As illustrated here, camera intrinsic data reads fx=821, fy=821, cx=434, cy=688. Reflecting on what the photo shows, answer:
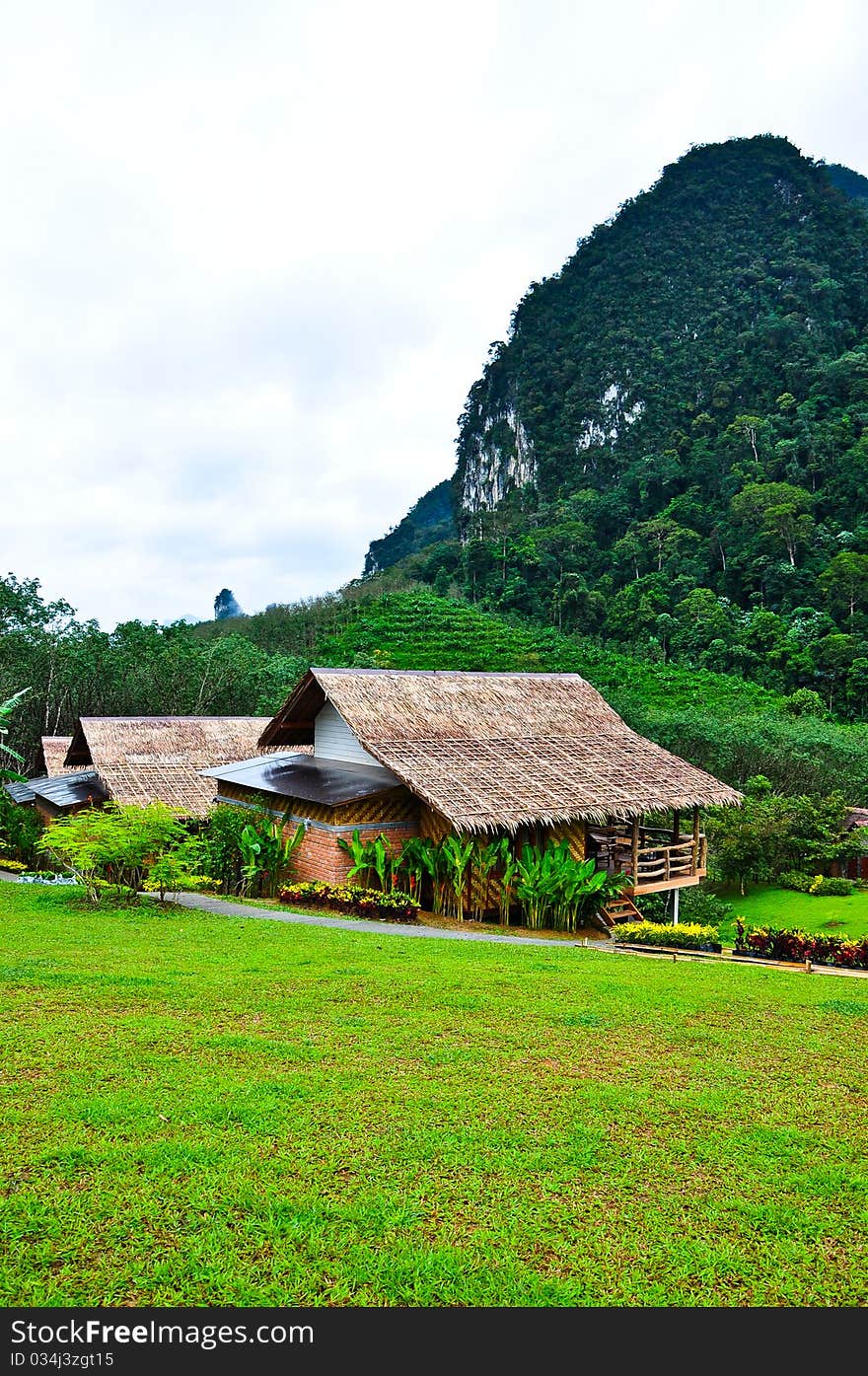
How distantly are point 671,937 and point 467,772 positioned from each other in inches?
161

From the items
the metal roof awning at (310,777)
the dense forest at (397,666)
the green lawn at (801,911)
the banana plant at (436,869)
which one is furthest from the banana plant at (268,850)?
the dense forest at (397,666)

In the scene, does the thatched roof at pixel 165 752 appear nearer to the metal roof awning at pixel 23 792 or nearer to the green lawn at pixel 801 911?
the metal roof awning at pixel 23 792

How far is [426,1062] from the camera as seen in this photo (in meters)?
4.69

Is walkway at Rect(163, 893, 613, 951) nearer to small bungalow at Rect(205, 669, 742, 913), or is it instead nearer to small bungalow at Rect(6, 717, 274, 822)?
small bungalow at Rect(205, 669, 742, 913)

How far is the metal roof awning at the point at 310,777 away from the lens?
1359 centimetres

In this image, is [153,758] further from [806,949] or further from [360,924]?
[806,949]

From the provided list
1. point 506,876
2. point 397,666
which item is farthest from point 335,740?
point 397,666

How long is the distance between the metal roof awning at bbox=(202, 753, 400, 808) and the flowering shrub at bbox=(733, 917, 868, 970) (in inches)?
Result: 235

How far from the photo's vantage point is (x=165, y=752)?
19.7 m

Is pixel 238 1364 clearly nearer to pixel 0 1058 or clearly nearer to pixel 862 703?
pixel 0 1058

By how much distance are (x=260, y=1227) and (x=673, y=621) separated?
47.2m

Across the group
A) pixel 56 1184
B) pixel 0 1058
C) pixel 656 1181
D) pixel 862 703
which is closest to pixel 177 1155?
pixel 56 1184

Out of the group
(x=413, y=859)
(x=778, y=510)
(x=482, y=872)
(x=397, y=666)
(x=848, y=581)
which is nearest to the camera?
(x=482, y=872)

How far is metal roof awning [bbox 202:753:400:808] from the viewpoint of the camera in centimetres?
1359
